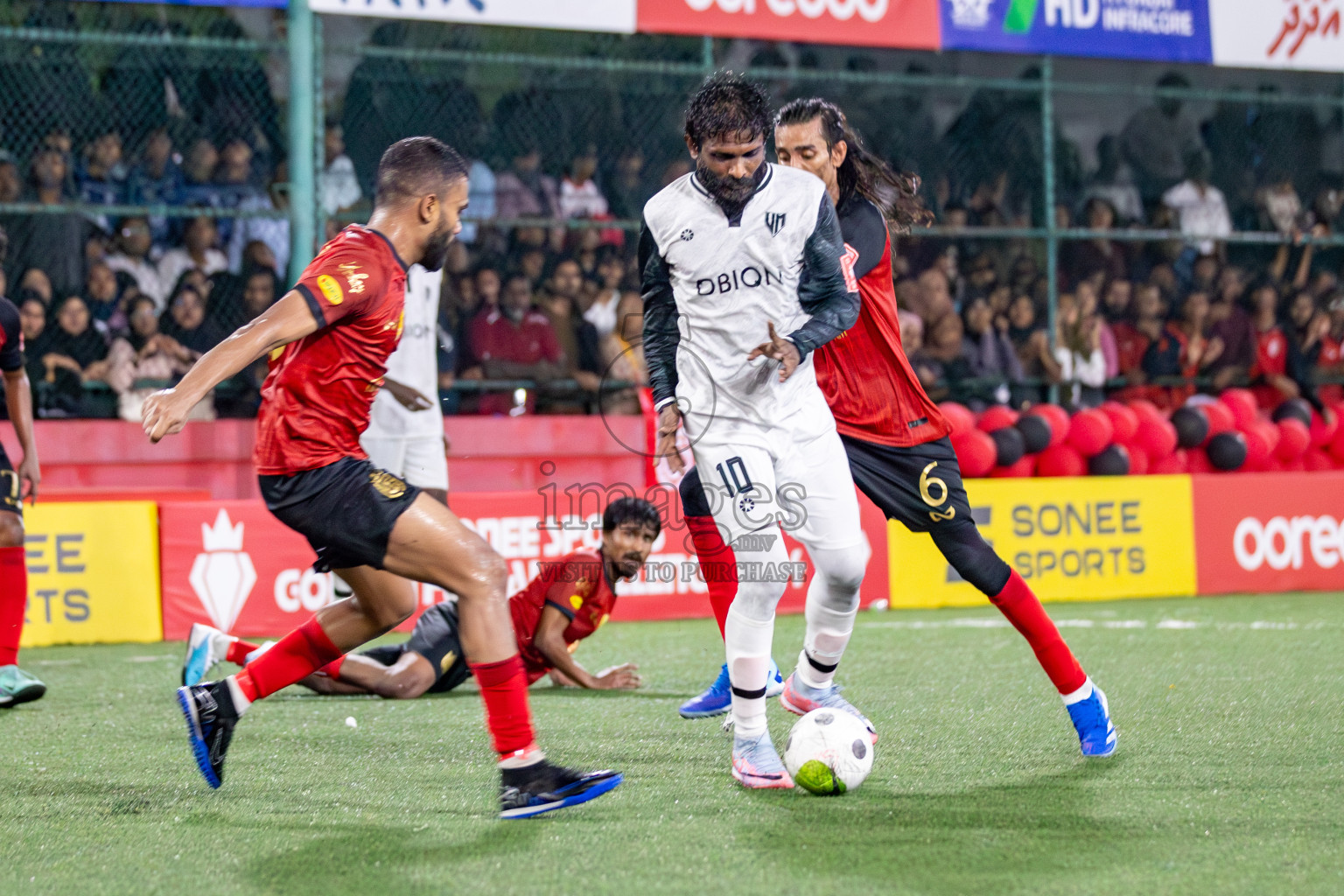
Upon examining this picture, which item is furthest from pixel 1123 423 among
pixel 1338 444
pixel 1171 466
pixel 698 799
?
pixel 698 799

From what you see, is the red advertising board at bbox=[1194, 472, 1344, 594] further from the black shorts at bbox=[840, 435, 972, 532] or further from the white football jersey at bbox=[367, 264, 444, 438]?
the black shorts at bbox=[840, 435, 972, 532]

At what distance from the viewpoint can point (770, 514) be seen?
4.09 m

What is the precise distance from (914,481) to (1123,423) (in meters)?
6.32

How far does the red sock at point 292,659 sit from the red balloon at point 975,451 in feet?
20.1

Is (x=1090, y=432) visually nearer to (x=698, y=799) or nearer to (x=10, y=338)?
(x=698, y=799)

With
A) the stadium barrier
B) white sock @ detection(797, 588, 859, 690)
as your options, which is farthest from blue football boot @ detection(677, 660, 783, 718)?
the stadium barrier

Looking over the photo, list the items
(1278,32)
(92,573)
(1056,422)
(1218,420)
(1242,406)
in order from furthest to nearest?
(1278,32) < (1242,406) < (1218,420) < (1056,422) < (92,573)

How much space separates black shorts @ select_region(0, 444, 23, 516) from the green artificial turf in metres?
0.85

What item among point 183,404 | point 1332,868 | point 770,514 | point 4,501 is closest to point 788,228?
point 770,514

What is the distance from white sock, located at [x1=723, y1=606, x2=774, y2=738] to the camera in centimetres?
406

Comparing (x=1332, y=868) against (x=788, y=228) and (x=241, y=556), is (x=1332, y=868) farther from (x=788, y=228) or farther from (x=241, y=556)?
(x=241, y=556)

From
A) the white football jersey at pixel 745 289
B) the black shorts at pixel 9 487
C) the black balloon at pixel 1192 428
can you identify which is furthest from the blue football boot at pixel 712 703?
the black balloon at pixel 1192 428

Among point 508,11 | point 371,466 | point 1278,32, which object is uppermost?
point 1278,32

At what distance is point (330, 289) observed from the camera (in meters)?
3.60
